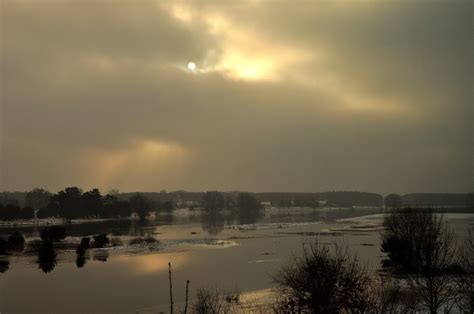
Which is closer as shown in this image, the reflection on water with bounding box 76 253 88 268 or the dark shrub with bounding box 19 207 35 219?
the reflection on water with bounding box 76 253 88 268

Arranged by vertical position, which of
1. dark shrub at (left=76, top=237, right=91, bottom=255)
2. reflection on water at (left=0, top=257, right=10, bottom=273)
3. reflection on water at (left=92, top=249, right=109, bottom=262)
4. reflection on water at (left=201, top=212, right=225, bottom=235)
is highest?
dark shrub at (left=76, top=237, right=91, bottom=255)

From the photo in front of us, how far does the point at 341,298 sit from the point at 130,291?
24.5 metres

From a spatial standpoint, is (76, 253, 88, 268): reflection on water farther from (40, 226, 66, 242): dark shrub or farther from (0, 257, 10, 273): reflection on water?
(40, 226, 66, 242): dark shrub

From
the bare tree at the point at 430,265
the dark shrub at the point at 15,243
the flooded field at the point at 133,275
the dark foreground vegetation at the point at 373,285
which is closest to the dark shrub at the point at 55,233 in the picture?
the dark shrub at the point at 15,243

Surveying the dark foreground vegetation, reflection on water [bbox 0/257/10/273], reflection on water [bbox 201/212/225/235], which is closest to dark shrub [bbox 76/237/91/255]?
reflection on water [bbox 0/257/10/273]

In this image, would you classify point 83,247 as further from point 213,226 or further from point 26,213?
point 26,213

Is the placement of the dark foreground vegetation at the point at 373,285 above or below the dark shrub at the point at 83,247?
above

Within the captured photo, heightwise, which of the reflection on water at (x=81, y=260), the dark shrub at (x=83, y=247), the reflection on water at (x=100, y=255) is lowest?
the reflection on water at (x=81, y=260)

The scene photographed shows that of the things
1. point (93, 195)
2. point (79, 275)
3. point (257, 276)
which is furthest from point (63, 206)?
point (257, 276)

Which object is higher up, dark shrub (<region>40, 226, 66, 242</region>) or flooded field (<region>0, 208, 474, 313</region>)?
dark shrub (<region>40, 226, 66, 242</region>)

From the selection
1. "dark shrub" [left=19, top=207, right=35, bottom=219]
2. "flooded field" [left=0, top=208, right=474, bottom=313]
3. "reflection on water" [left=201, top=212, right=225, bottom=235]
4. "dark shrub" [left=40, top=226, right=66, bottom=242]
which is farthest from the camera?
"dark shrub" [left=19, top=207, right=35, bottom=219]

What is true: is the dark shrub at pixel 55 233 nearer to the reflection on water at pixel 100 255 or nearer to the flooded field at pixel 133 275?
the flooded field at pixel 133 275

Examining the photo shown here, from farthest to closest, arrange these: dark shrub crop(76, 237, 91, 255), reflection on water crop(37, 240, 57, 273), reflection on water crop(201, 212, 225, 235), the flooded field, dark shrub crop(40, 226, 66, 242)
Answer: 1. reflection on water crop(201, 212, 225, 235)
2. dark shrub crop(40, 226, 66, 242)
3. dark shrub crop(76, 237, 91, 255)
4. reflection on water crop(37, 240, 57, 273)
5. the flooded field

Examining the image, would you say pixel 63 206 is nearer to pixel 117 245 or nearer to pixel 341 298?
pixel 117 245
